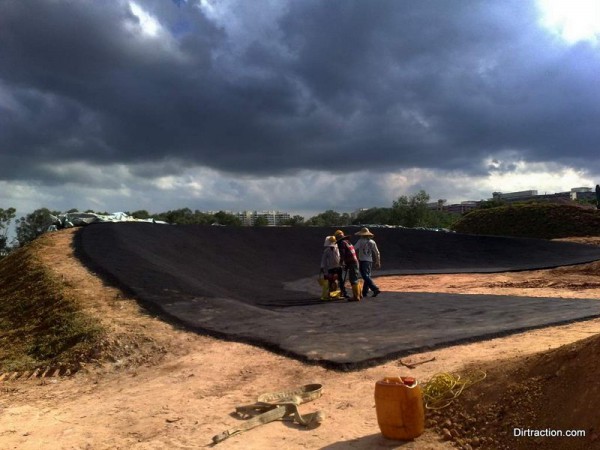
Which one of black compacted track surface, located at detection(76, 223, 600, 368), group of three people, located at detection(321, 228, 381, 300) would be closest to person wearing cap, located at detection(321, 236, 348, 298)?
group of three people, located at detection(321, 228, 381, 300)

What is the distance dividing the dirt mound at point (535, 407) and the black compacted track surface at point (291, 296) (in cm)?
184

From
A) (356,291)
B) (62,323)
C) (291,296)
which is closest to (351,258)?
(356,291)

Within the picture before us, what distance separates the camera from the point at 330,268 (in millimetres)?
11578

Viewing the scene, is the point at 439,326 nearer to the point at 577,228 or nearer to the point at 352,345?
the point at 352,345

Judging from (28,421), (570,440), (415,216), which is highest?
(415,216)

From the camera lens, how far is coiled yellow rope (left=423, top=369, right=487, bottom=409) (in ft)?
13.7

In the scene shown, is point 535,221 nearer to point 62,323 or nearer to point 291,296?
point 291,296

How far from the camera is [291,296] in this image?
12.8 m

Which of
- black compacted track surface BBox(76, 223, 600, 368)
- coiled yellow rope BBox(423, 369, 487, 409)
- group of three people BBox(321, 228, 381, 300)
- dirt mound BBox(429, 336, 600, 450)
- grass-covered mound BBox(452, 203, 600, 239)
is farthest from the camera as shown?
grass-covered mound BBox(452, 203, 600, 239)

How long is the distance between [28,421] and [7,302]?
6.25m

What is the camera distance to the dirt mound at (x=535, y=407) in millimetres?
3221

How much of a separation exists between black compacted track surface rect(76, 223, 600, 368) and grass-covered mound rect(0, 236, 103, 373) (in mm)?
1222

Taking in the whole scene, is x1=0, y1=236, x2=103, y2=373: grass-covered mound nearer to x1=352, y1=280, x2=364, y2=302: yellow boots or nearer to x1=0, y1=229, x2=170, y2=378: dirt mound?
x1=0, y1=229, x2=170, y2=378: dirt mound

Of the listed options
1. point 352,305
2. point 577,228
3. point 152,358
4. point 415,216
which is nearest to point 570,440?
point 152,358
